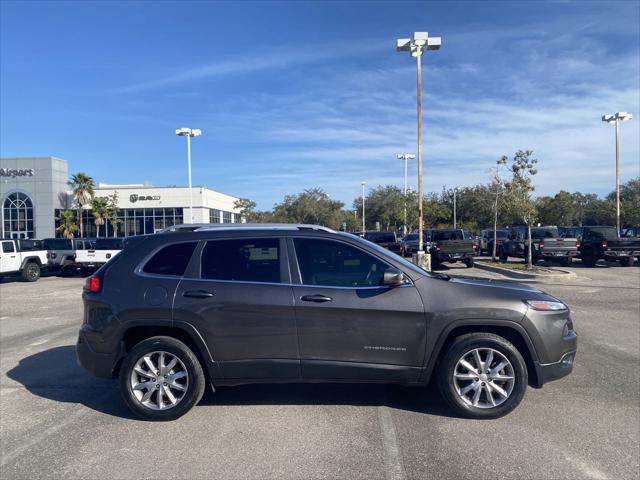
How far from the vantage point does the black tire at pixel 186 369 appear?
4.89 m

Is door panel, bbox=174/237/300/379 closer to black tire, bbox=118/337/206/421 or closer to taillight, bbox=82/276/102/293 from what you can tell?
black tire, bbox=118/337/206/421

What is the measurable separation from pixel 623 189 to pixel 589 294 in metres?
44.5

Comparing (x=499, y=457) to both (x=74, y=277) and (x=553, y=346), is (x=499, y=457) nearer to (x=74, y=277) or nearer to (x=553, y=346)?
(x=553, y=346)

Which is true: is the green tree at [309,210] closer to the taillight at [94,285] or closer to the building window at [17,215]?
the building window at [17,215]

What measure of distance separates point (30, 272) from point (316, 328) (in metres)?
19.7

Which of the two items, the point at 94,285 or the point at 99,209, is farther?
the point at 99,209

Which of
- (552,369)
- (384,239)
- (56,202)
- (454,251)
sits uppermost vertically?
(56,202)

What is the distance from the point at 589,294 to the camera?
14.1 m

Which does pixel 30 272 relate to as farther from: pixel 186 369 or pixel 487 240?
pixel 487 240

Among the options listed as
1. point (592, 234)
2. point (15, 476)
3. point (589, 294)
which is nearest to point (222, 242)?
point (15, 476)

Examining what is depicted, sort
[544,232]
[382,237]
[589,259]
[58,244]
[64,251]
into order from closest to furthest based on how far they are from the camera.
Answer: [64,251]
[58,244]
[589,259]
[544,232]
[382,237]

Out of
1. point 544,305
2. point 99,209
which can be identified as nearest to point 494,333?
point 544,305

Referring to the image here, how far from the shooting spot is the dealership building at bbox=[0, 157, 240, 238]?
1973 inches

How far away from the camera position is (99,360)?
16.5 feet
